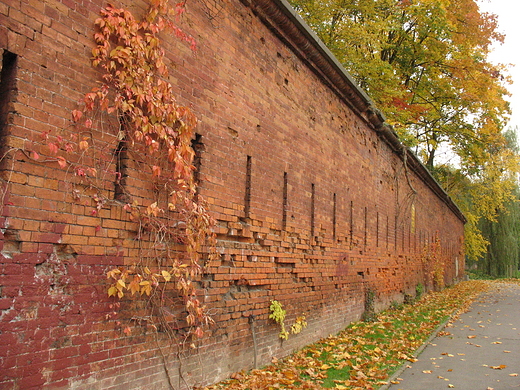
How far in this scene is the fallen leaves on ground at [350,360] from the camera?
5.43m

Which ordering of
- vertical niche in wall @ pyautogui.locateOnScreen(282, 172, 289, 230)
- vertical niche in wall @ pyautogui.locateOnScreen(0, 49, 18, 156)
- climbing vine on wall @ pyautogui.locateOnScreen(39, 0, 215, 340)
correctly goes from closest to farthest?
vertical niche in wall @ pyautogui.locateOnScreen(0, 49, 18, 156), climbing vine on wall @ pyautogui.locateOnScreen(39, 0, 215, 340), vertical niche in wall @ pyautogui.locateOnScreen(282, 172, 289, 230)

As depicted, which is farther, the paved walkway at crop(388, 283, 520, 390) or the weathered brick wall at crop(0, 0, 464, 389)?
the paved walkway at crop(388, 283, 520, 390)

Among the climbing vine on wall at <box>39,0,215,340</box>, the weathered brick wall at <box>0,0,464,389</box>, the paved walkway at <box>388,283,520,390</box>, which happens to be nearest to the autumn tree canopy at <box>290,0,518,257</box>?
the weathered brick wall at <box>0,0,464,389</box>

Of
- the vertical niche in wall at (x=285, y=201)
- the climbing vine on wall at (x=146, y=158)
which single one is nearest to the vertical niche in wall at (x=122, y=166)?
the climbing vine on wall at (x=146, y=158)

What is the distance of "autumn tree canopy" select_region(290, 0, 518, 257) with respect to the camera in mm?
15852

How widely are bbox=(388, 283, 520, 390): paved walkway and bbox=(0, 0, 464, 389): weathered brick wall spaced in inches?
73.3

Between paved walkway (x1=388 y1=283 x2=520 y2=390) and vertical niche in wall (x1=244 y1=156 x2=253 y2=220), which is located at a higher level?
vertical niche in wall (x1=244 y1=156 x2=253 y2=220)

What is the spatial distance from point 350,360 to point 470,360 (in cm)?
229

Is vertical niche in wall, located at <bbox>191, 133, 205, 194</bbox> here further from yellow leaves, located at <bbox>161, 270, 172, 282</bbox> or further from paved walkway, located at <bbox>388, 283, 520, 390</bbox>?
paved walkway, located at <bbox>388, 283, 520, 390</bbox>

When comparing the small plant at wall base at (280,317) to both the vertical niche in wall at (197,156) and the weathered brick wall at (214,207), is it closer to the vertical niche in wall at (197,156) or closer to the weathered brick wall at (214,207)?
the weathered brick wall at (214,207)

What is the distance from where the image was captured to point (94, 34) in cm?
378

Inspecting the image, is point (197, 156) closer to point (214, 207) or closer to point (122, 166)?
point (214, 207)

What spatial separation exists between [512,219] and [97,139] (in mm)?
39460

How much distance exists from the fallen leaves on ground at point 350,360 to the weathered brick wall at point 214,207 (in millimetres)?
275
